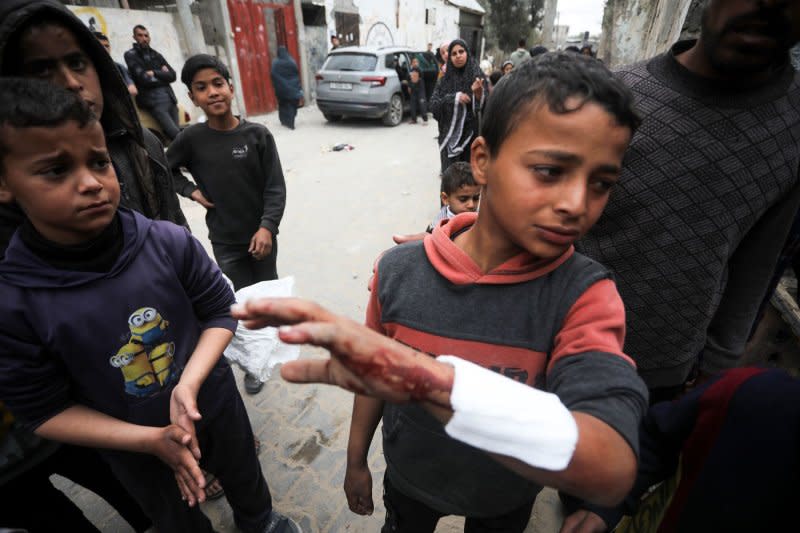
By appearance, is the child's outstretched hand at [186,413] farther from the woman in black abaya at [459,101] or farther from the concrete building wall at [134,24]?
the concrete building wall at [134,24]

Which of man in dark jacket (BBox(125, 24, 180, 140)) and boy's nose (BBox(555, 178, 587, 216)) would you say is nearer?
boy's nose (BBox(555, 178, 587, 216))

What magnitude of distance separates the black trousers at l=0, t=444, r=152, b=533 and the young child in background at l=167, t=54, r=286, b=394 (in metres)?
1.40

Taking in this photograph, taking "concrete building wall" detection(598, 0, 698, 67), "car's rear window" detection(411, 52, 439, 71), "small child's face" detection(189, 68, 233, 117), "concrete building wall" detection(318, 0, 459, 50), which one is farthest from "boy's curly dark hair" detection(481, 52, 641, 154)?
"concrete building wall" detection(318, 0, 459, 50)

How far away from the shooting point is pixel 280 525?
1.95 m

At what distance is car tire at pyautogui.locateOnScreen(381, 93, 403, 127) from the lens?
1069 cm

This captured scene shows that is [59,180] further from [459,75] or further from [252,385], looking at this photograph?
[459,75]

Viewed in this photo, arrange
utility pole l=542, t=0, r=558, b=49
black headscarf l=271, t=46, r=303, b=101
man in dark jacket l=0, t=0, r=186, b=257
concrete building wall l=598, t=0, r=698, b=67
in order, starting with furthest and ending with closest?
utility pole l=542, t=0, r=558, b=49 < black headscarf l=271, t=46, r=303, b=101 < concrete building wall l=598, t=0, r=698, b=67 < man in dark jacket l=0, t=0, r=186, b=257

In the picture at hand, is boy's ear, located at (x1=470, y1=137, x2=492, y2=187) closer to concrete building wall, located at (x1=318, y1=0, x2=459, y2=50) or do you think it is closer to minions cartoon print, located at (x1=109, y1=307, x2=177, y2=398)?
minions cartoon print, located at (x1=109, y1=307, x2=177, y2=398)

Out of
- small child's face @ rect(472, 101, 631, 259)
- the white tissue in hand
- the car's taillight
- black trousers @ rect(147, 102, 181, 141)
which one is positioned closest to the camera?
small child's face @ rect(472, 101, 631, 259)

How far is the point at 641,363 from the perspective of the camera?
153 cm

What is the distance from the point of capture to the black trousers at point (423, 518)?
127 centimetres

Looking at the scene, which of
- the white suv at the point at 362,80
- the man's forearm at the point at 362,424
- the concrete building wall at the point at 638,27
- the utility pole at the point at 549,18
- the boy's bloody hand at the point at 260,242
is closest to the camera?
the man's forearm at the point at 362,424

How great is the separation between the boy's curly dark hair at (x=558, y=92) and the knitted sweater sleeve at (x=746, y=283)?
3.07 ft

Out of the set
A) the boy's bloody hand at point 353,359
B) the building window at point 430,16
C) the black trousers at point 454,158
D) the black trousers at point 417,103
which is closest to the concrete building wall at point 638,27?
the black trousers at point 454,158
